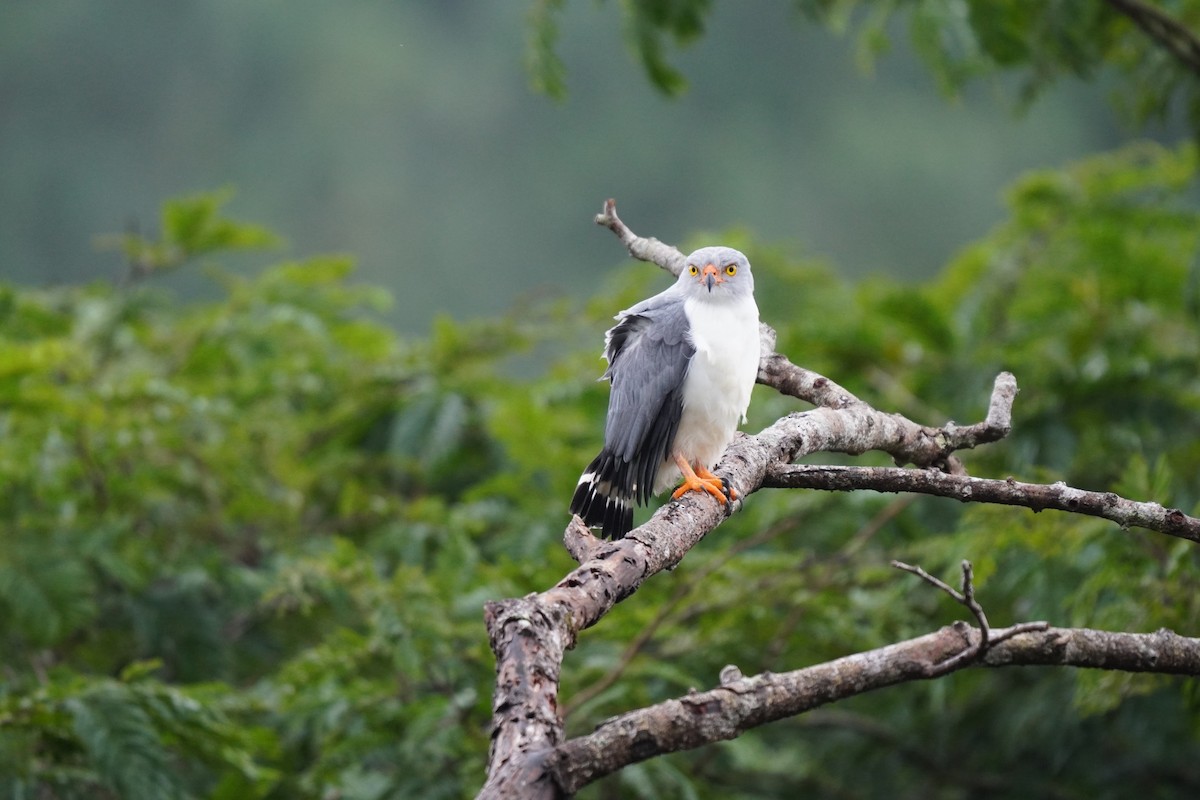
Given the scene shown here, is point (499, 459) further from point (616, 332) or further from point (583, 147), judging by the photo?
point (583, 147)

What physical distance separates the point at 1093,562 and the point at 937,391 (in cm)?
263

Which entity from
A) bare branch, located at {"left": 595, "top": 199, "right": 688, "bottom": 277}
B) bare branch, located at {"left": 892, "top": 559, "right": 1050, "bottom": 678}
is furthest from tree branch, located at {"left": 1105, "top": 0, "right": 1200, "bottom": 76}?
bare branch, located at {"left": 892, "top": 559, "right": 1050, "bottom": 678}

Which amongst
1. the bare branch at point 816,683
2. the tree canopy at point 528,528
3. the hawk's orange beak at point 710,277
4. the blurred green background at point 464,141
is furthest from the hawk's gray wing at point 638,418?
the blurred green background at point 464,141

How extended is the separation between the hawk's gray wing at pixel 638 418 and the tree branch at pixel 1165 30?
3.60m

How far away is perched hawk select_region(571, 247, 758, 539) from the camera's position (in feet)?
11.4

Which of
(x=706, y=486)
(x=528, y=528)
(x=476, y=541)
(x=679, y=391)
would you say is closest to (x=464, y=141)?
(x=476, y=541)

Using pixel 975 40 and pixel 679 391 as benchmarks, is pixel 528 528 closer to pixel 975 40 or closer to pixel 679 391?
pixel 679 391

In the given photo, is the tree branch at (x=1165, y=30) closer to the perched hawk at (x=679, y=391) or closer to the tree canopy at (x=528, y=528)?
the tree canopy at (x=528, y=528)

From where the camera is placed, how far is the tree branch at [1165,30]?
592 cm

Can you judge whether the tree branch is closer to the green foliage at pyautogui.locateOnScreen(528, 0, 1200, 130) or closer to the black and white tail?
the green foliage at pyautogui.locateOnScreen(528, 0, 1200, 130)

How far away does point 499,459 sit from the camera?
705 cm

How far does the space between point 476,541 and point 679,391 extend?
3.12 meters

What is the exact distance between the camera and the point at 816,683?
228 cm

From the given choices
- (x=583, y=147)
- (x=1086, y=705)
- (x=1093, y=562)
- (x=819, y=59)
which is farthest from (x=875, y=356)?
(x=819, y=59)
